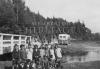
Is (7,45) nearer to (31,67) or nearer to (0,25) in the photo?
(31,67)

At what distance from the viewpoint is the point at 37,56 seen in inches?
486

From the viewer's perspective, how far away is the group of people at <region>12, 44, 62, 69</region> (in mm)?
11070

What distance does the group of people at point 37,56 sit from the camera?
11.1 metres

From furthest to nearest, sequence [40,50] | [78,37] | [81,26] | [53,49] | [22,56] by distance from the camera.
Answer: [81,26] < [78,37] < [53,49] < [40,50] < [22,56]

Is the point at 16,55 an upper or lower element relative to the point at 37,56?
upper

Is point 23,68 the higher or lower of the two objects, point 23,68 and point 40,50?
the lower

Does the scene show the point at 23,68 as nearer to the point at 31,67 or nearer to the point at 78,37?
the point at 31,67

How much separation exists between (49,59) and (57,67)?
5.60 ft

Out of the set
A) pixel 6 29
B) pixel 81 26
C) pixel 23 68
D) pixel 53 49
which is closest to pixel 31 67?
pixel 23 68

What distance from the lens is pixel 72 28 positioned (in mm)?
134875

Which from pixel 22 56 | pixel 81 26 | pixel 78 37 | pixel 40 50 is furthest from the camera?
pixel 81 26

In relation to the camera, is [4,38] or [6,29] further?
[6,29]

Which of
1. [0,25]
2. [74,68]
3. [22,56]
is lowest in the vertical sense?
[74,68]

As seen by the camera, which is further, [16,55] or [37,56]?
[37,56]
